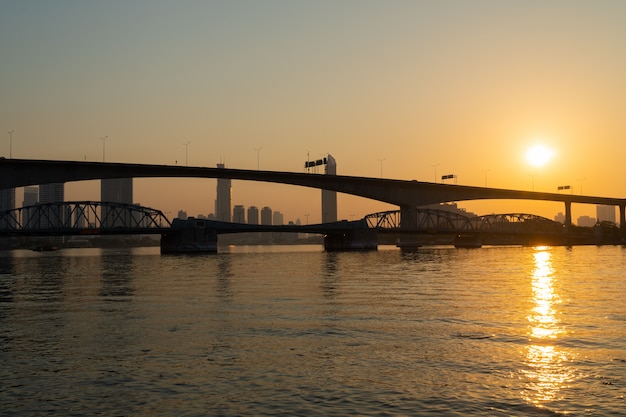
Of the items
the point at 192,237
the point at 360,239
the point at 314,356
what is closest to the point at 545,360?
the point at 314,356

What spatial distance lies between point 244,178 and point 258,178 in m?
3.45

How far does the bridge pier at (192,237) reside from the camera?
163625mm

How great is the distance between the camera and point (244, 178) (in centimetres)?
16362

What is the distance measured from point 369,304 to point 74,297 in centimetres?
2041

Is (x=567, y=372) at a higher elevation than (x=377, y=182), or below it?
below

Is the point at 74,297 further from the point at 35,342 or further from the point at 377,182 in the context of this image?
the point at 377,182

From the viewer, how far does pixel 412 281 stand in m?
59.6

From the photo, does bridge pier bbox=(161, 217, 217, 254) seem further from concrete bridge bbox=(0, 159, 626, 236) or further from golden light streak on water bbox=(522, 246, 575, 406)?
golden light streak on water bbox=(522, 246, 575, 406)

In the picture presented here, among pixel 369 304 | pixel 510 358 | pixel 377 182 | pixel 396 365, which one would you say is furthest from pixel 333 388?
pixel 377 182

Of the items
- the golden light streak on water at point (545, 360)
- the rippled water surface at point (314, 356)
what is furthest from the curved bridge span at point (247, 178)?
the golden light streak on water at point (545, 360)

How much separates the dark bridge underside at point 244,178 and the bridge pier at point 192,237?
14.3 m

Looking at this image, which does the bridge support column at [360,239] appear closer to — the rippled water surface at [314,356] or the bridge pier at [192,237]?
the bridge pier at [192,237]

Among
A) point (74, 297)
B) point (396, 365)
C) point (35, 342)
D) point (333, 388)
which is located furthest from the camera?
point (74, 297)

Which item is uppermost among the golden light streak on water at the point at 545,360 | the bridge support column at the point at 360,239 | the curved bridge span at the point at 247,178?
the curved bridge span at the point at 247,178
